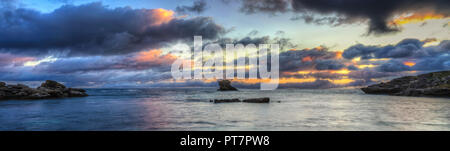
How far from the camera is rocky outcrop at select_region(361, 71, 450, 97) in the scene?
77613 mm

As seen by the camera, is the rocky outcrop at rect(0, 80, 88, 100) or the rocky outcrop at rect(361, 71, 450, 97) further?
the rocky outcrop at rect(361, 71, 450, 97)

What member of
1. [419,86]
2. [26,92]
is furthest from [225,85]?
[26,92]

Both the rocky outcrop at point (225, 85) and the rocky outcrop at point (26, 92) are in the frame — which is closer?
the rocky outcrop at point (26, 92)

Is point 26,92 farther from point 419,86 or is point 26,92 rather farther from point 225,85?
point 225,85

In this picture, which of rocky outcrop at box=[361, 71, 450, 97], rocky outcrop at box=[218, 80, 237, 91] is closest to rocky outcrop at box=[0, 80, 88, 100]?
rocky outcrop at box=[361, 71, 450, 97]

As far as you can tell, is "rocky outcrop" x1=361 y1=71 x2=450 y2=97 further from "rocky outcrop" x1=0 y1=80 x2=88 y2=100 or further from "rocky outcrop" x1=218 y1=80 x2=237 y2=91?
"rocky outcrop" x1=0 y1=80 x2=88 y2=100

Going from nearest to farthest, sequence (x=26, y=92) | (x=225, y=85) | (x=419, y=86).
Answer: (x=26, y=92)
(x=419, y=86)
(x=225, y=85)

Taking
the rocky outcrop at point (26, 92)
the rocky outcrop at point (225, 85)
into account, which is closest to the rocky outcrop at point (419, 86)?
the rocky outcrop at point (225, 85)

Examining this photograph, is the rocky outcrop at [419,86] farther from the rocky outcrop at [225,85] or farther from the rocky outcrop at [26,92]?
the rocky outcrop at [26,92]

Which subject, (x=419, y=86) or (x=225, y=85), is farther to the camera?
(x=225, y=85)

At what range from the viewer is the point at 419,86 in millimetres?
90625

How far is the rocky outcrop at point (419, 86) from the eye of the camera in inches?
3056
